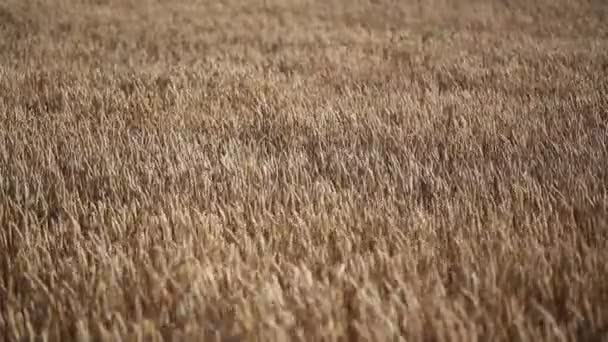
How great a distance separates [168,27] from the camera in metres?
10.6

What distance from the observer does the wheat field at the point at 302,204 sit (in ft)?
5.79

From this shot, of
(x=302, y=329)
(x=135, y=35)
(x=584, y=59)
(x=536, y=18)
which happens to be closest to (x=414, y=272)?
(x=302, y=329)

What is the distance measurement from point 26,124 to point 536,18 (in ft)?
34.7

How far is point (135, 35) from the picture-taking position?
996 centimetres

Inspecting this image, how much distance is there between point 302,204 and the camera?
8.54ft

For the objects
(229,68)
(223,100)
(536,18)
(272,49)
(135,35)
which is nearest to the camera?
(223,100)

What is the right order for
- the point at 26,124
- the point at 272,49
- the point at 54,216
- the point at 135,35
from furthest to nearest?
the point at 135,35 → the point at 272,49 → the point at 26,124 → the point at 54,216

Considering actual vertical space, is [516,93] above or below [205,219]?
below

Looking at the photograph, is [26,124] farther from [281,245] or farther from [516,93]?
[516,93]

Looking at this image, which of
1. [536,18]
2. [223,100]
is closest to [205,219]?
[223,100]

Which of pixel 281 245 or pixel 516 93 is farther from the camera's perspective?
pixel 516 93

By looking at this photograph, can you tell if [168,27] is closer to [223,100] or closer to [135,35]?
[135,35]

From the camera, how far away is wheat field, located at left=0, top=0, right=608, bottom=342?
5.79ft

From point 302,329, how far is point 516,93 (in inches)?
187
